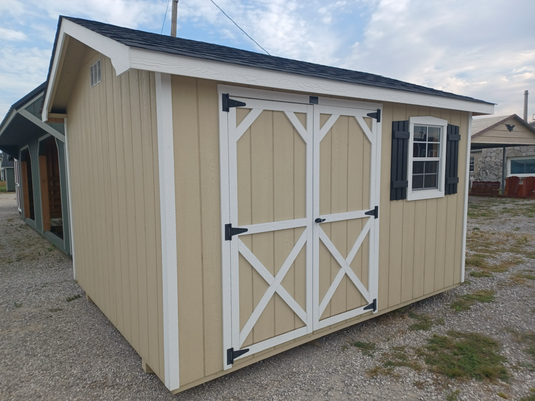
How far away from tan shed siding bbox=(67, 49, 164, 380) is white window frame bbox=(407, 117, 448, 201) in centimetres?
256

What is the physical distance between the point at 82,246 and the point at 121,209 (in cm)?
178

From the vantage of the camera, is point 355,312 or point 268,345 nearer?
point 268,345

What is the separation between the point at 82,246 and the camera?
442cm

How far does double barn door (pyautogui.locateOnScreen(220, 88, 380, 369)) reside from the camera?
2.61m

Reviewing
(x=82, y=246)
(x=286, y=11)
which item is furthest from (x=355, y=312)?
(x=286, y=11)

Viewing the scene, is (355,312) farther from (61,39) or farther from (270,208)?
(61,39)

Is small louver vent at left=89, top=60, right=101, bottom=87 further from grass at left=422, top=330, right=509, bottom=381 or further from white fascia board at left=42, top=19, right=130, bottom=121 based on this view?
grass at left=422, top=330, right=509, bottom=381

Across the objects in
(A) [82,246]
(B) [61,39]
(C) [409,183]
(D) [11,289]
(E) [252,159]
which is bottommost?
(D) [11,289]

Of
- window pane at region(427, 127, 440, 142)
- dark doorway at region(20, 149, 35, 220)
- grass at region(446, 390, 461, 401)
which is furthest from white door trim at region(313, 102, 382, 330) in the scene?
dark doorway at region(20, 149, 35, 220)

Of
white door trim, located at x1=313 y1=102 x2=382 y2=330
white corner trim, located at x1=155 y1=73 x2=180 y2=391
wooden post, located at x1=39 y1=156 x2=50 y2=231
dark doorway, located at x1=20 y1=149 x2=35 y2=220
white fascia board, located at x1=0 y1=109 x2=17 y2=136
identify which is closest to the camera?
white corner trim, located at x1=155 y1=73 x2=180 y2=391

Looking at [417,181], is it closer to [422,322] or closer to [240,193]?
[422,322]

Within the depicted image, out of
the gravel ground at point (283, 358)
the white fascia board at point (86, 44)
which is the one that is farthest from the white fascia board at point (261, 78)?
the gravel ground at point (283, 358)

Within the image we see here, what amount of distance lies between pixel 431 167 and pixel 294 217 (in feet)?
6.50

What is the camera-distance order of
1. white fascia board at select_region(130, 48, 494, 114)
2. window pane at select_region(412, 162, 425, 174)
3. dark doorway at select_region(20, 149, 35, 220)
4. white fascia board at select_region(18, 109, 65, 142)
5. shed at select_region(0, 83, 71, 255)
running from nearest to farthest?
white fascia board at select_region(130, 48, 494, 114)
window pane at select_region(412, 162, 425, 174)
white fascia board at select_region(18, 109, 65, 142)
shed at select_region(0, 83, 71, 255)
dark doorway at select_region(20, 149, 35, 220)
